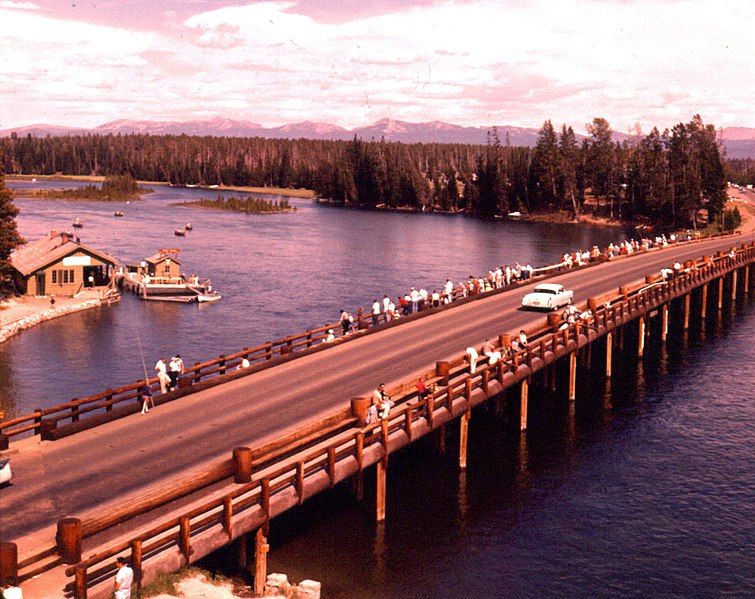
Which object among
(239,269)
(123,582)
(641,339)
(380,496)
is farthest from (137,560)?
(239,269)

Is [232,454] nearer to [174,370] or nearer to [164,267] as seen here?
[174,370]

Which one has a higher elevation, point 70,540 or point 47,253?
point 47,253

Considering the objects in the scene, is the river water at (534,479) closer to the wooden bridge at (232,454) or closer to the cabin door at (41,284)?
the wooden bridge at (232,454)

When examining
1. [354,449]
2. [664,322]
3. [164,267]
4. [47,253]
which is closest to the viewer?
[354,449]

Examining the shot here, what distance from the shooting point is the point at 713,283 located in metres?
90.5

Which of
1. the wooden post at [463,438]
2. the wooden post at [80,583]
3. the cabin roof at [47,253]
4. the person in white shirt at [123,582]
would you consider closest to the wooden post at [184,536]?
the person in white shirt at [123,582]

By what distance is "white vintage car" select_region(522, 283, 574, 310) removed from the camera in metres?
54.5

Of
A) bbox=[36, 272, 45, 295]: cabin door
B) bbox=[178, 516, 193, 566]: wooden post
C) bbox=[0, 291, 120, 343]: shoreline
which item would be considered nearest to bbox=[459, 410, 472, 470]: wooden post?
bbox=[178, 516, 193, 566]: wooden post

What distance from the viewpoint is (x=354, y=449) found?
28.7 metres

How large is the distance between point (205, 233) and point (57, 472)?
118496 millimetres

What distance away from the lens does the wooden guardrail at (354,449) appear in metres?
20.9

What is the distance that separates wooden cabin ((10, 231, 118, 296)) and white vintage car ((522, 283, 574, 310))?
4345 cm

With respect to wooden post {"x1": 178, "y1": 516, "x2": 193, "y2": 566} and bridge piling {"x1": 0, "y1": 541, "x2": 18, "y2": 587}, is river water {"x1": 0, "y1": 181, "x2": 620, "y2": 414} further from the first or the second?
bridge piling {"x1": 0, "y1": 541, "x2": 18, "y2": 587}

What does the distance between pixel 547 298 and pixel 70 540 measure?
3904 cm
